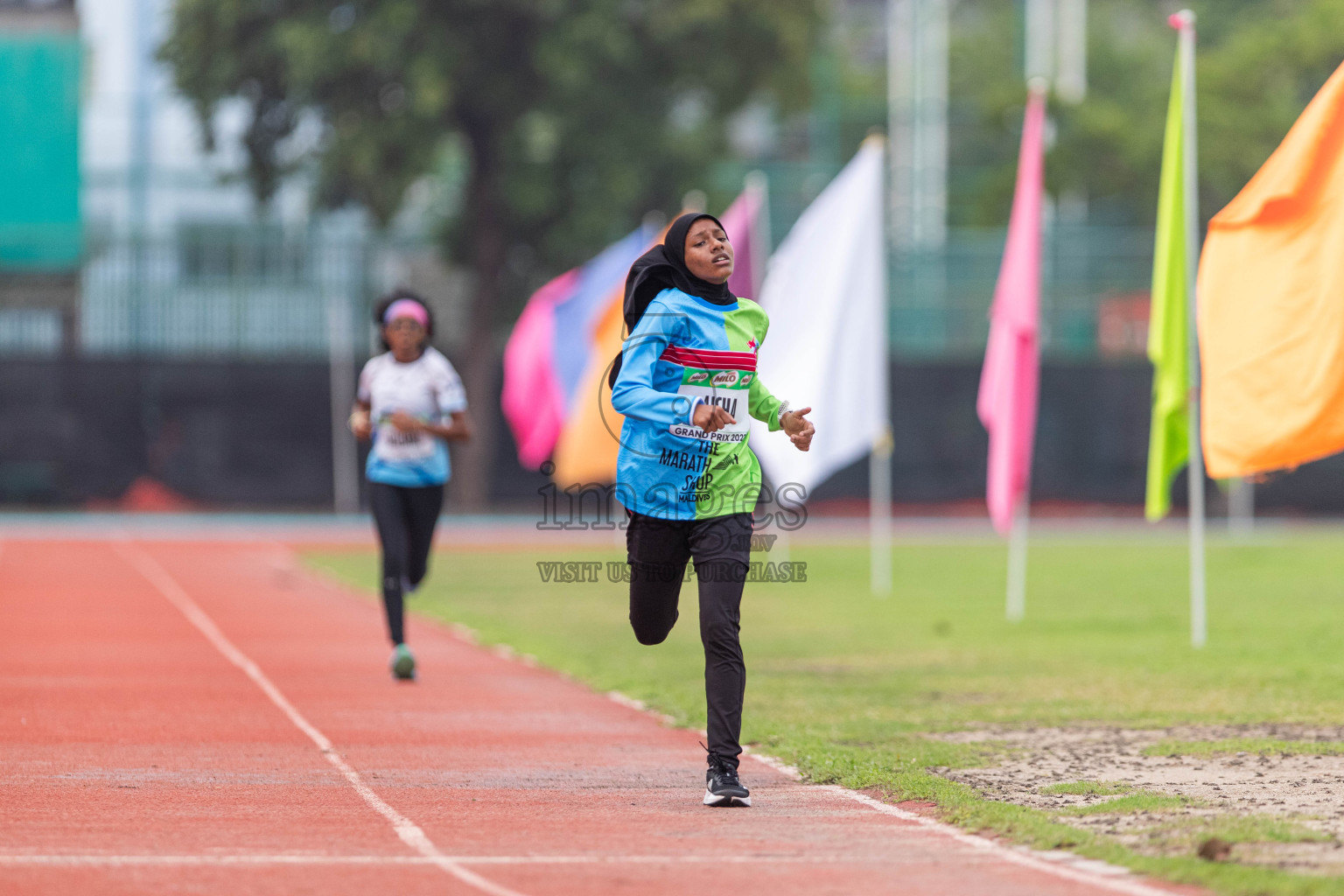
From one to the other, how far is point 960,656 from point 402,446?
4.20 metres

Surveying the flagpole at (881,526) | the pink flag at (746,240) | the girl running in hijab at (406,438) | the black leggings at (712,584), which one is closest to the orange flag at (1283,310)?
the black leggings at (712,584)

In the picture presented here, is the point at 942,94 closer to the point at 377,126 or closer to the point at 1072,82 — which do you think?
the point at 1072,82

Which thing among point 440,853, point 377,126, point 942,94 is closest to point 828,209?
point 440,853

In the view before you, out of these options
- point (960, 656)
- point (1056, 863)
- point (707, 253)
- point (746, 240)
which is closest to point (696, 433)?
point (707, 253)

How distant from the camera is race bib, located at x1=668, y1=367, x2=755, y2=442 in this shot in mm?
7871

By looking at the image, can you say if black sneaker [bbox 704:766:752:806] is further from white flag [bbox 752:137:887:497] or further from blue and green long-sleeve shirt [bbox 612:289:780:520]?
white flag [bbox 752:137:887:497]

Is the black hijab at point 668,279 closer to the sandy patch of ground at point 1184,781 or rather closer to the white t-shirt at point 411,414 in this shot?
the sandy patch of ground at point 1184,781

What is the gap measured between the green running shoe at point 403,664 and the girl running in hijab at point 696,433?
4.19m

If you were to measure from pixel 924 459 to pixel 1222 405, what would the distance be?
29721 mm

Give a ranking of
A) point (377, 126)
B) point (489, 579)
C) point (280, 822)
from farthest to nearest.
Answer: point (377, 126)
point (489, 579)
point (280, 822)

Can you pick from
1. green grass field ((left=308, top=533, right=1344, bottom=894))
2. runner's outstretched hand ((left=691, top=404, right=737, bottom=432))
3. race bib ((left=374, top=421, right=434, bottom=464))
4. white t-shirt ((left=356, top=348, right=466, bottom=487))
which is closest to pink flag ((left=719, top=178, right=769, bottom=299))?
green grass field ((left=308, top=533, right=1344, bottom=894))

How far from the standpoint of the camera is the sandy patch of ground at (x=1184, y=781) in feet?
21.6

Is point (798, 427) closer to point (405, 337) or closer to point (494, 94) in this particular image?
point (405, 337)

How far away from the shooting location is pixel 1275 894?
5680 mm
